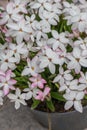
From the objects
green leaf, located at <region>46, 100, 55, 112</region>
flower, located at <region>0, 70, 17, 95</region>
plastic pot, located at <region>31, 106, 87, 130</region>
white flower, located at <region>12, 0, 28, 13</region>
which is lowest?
plastic pot, located at <region>31, 106, 87, 130</region>

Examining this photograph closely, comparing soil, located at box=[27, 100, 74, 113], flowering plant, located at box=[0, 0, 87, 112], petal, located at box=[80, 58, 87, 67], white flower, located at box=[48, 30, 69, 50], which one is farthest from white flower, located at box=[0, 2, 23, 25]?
soil, located at box=[27, 100, 74, 113]

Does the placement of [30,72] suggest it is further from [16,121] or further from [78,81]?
[16,121]

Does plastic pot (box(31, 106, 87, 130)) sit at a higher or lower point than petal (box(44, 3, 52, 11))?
lower

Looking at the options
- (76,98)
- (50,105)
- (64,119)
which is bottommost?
(64,119)

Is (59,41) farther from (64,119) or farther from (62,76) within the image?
(64,119)

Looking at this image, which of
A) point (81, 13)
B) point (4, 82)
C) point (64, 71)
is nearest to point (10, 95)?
point (4, 82)

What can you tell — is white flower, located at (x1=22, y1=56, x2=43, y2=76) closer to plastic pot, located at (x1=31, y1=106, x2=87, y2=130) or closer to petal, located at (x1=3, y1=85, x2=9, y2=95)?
petal, located at (x1=3, y1=85, x2=9, y2=95)

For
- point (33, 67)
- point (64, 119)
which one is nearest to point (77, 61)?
point (33, 67)
